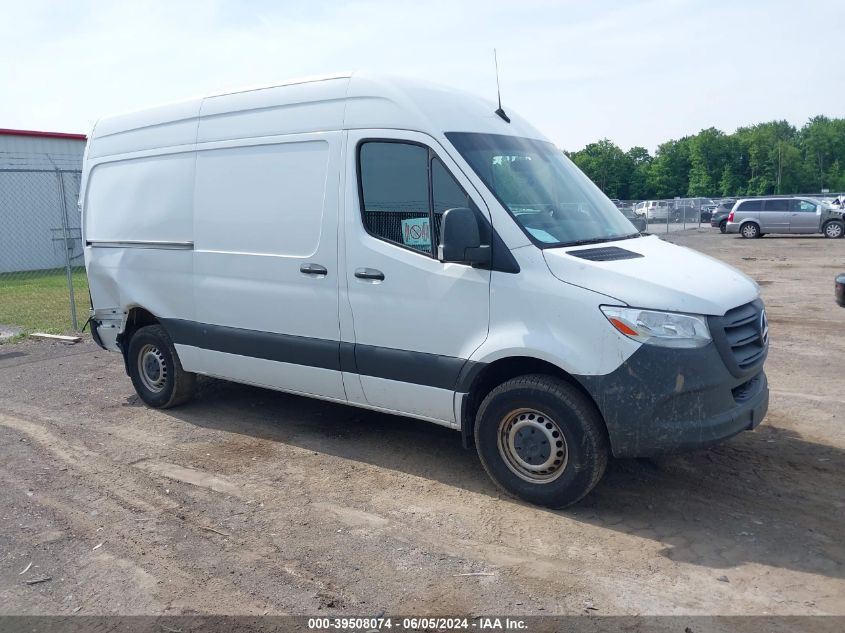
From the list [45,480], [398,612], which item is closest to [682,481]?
[398,612]

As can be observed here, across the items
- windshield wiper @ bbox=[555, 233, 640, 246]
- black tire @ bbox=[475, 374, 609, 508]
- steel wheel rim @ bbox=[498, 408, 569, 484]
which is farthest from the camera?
windshield wiper @ bbox=[555, 233, 640, 246]

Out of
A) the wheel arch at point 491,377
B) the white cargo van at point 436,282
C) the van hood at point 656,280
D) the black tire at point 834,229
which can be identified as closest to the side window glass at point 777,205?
the black tire at point 834,229

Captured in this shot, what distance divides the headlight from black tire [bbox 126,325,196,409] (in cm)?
422

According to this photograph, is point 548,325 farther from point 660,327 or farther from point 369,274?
point 369,274

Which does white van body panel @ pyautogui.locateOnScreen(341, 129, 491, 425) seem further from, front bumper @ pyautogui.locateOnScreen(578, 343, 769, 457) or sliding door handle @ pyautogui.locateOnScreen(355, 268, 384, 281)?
front bumper @ pyautogui.locateOnScreen(578, 343, 769, 457)

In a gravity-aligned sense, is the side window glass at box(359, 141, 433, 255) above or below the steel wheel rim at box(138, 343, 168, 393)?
above

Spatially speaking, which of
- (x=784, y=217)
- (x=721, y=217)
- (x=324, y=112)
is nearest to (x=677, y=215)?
(x=721, y=217)

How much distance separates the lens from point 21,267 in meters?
24.5

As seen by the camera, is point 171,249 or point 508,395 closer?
point 508,395

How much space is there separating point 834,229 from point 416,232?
29.4 metres

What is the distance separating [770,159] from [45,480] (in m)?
114

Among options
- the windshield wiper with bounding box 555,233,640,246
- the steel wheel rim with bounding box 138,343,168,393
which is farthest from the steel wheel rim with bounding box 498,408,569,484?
the steel wheel rim with bounding box 138,343,168,393

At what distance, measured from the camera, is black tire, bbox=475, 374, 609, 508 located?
14.6 feet

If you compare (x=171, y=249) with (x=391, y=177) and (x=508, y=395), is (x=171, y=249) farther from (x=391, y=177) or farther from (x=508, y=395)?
(x=508, y=395)
